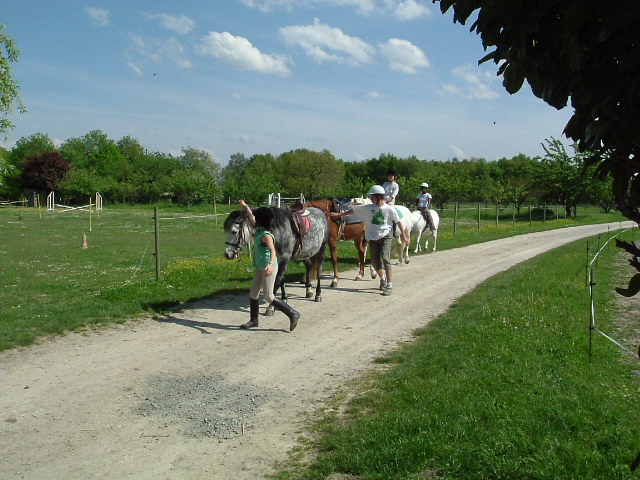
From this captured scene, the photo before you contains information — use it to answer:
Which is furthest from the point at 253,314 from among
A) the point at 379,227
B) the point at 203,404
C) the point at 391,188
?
the point at 391,188

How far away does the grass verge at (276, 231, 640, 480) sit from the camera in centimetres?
429

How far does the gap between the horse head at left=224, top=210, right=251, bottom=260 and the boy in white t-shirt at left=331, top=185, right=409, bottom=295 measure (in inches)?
127

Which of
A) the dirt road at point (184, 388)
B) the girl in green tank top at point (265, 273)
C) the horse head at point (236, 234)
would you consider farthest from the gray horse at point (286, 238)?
the dirt road at point (184, 388)

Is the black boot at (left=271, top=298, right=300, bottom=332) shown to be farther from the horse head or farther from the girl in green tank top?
the horse head

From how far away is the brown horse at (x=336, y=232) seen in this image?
1291cm

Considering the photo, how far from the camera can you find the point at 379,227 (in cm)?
1209

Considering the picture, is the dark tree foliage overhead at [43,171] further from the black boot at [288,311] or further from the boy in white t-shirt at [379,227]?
the black boot at [288,311]

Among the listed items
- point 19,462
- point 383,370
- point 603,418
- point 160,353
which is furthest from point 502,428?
point 160,353

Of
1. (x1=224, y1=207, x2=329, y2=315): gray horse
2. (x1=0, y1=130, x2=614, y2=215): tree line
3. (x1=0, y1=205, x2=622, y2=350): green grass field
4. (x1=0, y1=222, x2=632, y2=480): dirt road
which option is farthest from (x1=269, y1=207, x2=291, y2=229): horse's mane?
(x1=0, y1=130, x2=614, y2=215): tree line

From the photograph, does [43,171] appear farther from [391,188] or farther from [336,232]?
[336,232]

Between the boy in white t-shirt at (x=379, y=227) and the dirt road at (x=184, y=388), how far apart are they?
4.31 ft

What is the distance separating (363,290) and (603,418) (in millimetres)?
8080

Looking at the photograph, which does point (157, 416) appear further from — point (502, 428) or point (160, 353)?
point (502, 428)

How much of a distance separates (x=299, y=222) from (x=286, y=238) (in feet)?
2.42
